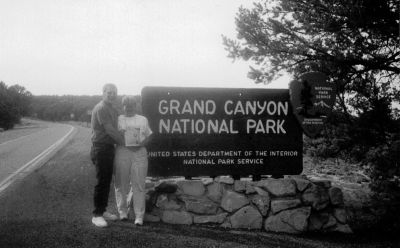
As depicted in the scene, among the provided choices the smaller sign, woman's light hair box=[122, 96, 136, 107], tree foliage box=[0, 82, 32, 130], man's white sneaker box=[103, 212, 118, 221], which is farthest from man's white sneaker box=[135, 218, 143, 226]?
tree foliage box=[0, 82, 32, 130]

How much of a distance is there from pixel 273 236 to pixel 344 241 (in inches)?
37.4

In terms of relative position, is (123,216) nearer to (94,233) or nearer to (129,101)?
(94,233)

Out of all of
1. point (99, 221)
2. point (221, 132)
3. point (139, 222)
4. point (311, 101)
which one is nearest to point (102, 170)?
point (99, 221)

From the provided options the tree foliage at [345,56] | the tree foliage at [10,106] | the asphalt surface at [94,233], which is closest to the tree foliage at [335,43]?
the tree foliage at [345,56]

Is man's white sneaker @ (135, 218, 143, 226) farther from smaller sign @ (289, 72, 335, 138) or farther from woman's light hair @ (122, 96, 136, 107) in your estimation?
smaller sign @ (289, 72, 335, 138)

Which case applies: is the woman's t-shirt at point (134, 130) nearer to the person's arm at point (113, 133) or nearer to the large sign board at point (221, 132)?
the person's arm at point (113, 133)

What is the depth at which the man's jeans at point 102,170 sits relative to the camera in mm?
5957

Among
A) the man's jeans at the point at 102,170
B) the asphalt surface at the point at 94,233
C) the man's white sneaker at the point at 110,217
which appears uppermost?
the man's jeans at the point at 102,170

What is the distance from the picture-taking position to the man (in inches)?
232

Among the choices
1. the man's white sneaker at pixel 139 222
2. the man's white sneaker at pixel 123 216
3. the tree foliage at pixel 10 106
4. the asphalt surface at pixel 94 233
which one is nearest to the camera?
the asphalt surface at pixel 94 233

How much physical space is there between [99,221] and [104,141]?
1.05 m

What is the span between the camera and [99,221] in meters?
5.88

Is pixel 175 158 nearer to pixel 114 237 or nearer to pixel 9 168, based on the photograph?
pixel 114 237

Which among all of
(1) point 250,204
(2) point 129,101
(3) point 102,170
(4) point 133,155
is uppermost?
(2) point 129,101
